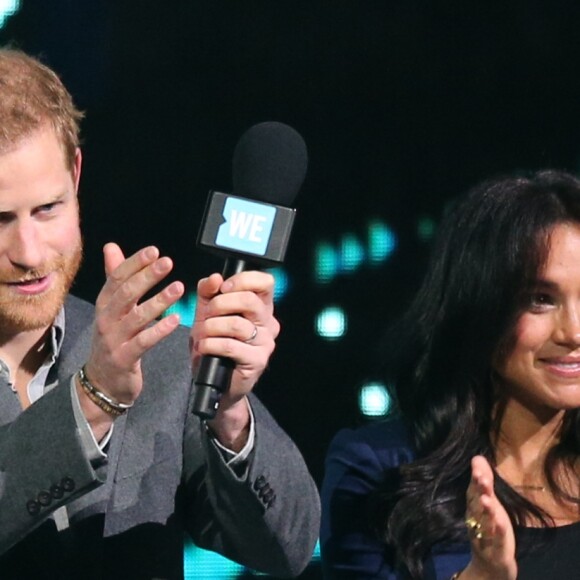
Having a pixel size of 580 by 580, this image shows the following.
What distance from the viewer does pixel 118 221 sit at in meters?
3.50

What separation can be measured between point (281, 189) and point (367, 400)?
1477mm

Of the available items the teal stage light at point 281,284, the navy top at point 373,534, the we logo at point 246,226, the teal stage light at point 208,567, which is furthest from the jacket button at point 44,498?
the teal stage light at point 281,284

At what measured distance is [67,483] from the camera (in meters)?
2.22

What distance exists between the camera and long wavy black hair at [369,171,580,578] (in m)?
2.75

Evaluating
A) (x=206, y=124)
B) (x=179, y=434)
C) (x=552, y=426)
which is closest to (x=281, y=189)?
(x=179, y=434)

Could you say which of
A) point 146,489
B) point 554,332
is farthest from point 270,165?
point 554,332

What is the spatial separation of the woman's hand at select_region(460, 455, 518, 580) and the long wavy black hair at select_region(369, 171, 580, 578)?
33cm

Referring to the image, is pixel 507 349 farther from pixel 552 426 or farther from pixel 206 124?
pixel 206 124

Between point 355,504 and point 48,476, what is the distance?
77cm

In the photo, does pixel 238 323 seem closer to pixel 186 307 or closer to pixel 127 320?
pixel 127 320

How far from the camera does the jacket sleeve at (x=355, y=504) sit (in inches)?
108

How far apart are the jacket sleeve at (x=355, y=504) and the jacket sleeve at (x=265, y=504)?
1.17ft

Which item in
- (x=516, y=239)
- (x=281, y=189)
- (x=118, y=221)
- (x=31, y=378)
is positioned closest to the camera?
(x=281, y=189)

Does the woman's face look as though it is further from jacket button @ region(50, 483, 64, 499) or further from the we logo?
jacket button @ region(50, 483, 64, 499)
